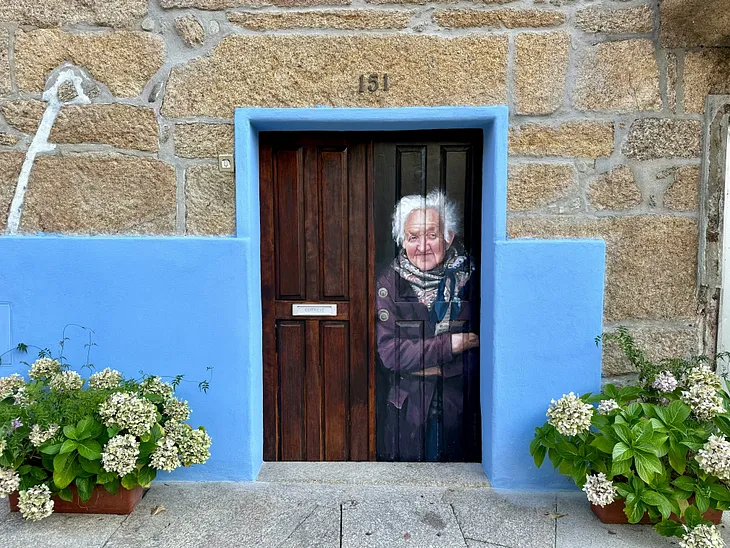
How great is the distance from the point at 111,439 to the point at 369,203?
176 cm

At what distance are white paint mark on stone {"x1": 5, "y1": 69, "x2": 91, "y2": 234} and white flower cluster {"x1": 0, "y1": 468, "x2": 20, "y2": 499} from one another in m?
1.24

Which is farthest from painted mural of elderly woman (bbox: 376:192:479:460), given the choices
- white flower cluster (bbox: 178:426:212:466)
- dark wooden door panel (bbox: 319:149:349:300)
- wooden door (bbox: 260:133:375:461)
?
white flower cluster (bbox: 178:426:212:466)

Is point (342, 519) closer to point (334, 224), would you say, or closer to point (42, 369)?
point (334, 224)

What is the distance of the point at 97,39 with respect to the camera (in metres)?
2.70

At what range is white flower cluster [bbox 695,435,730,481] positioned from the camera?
214 cm

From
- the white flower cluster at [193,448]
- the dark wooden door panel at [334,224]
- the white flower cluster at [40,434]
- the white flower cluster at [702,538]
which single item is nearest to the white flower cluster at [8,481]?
the white flower cluster at [40,434]

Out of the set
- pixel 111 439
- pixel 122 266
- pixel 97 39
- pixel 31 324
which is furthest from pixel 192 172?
pixel 111 439

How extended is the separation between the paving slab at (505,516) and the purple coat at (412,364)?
0.42 m

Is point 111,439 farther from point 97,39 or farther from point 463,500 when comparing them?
point 97,39

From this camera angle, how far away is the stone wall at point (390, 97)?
2.65m

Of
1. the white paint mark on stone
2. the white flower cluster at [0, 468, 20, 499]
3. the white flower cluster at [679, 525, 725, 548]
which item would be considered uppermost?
the white paint mark on stone

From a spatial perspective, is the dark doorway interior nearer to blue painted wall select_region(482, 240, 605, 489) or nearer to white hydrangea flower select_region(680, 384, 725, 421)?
blue painted wall select_region(482, 240, 605, 489)

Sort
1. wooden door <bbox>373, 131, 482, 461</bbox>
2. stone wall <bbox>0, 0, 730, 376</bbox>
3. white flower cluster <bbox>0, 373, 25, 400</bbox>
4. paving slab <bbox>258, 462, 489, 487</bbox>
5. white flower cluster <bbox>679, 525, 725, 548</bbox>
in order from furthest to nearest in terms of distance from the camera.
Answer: wooden door <bbox>373, 131, 482, 461</bbox> < paving slab <bbox>258, 462, 489, 487</bbox> < stone wall <bbox>0, 0, 730, 376</bbox> < white flower cluster <bbox>0, 373, 25, 400</bbox> < white flower cluster <bbox>679, 525, 725, 548</bbox>

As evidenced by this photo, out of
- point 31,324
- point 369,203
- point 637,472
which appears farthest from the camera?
point 369,203
